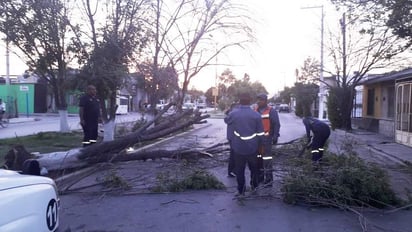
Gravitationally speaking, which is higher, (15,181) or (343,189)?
(15,181)

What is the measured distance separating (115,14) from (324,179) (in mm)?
10492

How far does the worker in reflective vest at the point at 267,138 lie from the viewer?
7984mm

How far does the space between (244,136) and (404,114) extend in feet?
39.5

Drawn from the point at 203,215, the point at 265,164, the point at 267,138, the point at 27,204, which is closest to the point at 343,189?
the point at 265,164

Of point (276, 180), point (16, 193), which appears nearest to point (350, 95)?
point (276, 180)

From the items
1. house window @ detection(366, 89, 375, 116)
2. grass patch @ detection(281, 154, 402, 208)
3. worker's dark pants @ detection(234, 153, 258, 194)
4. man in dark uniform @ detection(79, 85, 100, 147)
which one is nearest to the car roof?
worker's dark pants @ detection(234, 153, 258, 194)

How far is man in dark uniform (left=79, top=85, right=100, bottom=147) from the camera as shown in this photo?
10.8 meters

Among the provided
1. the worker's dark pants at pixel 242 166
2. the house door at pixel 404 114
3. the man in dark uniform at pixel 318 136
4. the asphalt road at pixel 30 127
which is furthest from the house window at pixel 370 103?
the worker's dark pants at pixel 242 166

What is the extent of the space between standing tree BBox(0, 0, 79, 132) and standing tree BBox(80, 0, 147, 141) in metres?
0.94

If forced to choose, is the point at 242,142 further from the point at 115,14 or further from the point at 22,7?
the point at 22,7

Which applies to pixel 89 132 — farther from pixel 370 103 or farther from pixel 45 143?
pixel 370 103

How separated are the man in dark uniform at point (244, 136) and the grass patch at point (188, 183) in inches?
34.1

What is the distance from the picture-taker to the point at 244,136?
23.8ft

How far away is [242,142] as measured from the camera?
285 inches
